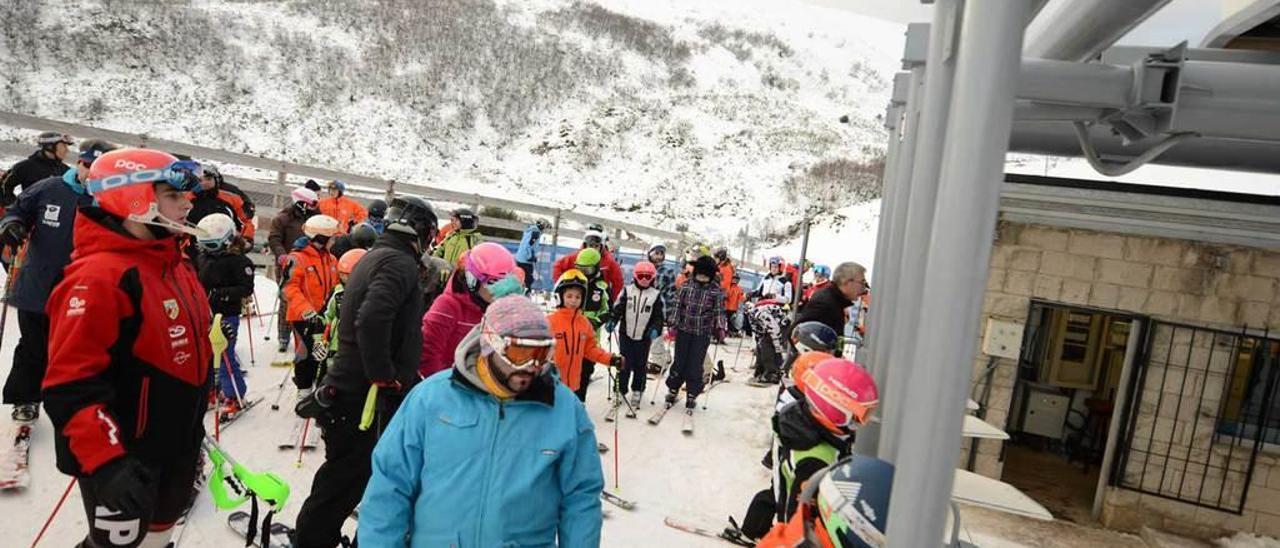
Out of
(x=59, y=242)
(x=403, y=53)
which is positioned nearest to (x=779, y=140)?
(x=403, y=53)

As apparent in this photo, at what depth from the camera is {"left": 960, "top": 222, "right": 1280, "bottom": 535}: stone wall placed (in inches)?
207

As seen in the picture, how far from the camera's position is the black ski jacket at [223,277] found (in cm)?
496

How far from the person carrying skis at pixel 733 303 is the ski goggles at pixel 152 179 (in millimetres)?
9176

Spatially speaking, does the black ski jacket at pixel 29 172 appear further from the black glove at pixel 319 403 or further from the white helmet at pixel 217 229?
the black glove at pixel 319 403

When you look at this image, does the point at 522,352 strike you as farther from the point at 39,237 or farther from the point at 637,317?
the point at 637,317

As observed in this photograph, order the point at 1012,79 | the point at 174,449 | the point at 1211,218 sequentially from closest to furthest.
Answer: the point at 1012,79
the point at 174,449
the point at 1211,218

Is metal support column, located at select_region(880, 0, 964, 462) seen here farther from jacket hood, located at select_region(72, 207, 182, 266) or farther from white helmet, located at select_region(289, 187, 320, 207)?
white helmet, located at select_region(289, 187, 320, 207)

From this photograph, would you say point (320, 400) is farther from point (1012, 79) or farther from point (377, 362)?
point (1012, 79)

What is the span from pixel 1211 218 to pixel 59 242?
28.6ft

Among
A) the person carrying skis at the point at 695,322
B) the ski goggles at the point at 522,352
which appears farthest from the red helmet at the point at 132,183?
the person carrying skis at the point at 695,322

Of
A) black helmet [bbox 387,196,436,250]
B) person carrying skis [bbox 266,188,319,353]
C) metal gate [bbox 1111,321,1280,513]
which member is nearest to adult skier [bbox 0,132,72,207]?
person carrying skis [bbox 266,188,319,353]

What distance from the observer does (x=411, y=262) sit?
11.1ft

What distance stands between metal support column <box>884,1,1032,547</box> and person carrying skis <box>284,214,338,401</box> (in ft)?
16.0

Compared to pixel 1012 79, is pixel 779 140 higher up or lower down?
higher up
